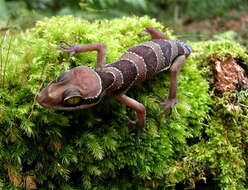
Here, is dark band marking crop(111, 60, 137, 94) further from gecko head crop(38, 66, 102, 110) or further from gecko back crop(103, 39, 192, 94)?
gecko head crop(38, 66, 102, 110)

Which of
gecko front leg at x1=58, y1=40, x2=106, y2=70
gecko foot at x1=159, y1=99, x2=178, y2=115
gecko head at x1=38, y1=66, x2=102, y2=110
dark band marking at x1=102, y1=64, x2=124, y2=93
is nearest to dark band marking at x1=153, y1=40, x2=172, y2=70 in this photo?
gecko foot at x1=159, y1=99, x2=178, y2=115

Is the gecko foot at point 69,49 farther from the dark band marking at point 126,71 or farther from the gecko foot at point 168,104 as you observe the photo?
the gecko foot at point 168,104

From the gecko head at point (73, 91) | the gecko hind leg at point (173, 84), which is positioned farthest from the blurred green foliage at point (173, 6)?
the gecko head at point (73, 91)

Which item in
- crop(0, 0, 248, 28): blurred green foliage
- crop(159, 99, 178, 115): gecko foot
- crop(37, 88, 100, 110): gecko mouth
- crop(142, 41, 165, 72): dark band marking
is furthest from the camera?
crop(0, 0, 248, 28): blurred green foliage

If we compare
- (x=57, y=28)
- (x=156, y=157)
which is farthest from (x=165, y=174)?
(x=57, y=28)

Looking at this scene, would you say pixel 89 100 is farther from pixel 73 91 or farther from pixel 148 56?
pixel 148 56

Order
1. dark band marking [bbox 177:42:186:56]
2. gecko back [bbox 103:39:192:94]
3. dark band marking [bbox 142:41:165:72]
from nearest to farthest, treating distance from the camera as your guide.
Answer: gecko back [bbox 103:39:192:94]
dark band marking [bbox 142:41:165:72]
dark band marking [bbox 177:42:186:56]
